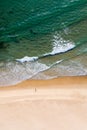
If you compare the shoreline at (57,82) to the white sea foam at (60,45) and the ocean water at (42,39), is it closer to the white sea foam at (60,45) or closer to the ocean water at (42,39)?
the ocean water at (42,39)

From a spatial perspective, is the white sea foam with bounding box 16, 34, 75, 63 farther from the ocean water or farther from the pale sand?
the pale sand

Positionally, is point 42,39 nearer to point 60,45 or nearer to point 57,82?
point 60,45

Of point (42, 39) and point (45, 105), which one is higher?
point (42, 39)

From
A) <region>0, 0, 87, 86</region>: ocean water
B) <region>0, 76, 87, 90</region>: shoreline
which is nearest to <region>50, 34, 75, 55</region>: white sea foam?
<region>0, 0, 87, 86</region>: ocean water

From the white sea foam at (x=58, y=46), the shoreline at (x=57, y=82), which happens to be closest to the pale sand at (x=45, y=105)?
the shoreline at (x=57, y=82)

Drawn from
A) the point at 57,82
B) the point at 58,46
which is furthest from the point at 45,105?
the point at 58,46
